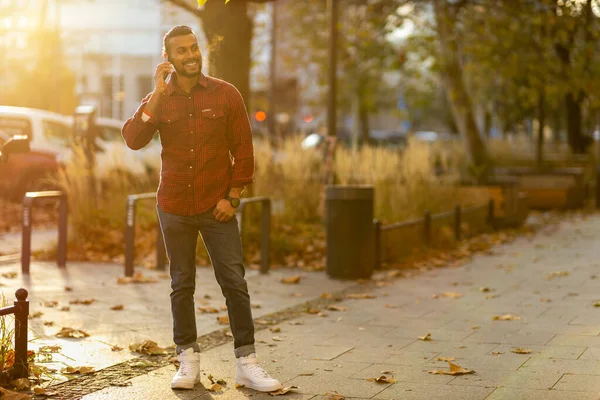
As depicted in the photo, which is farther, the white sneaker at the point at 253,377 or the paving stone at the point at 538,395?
the white sneaker at the point at 253,377

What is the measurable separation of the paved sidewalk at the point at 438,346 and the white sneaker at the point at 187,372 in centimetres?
6

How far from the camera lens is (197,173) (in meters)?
5.86

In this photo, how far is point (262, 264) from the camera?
36.9 ft

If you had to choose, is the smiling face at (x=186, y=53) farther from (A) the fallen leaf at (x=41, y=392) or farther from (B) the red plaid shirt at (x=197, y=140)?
(A) the fallen leaf at (x=41, y=392)

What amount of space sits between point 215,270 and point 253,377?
23.8 inches

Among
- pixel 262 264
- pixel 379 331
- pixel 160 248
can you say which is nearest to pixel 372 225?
pixel 262 264

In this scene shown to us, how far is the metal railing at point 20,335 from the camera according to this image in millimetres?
5820

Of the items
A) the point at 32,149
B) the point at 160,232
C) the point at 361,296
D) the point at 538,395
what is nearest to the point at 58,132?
the point at 32,149

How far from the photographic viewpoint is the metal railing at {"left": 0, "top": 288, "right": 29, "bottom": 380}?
5820 millimetres

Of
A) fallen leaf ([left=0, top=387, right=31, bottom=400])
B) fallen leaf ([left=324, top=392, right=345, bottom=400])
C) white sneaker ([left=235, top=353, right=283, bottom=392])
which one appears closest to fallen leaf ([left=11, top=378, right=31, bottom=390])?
fallen leaf ([left=0, top=387, right=31, bottom=400])

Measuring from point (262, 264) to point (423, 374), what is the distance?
5117mm

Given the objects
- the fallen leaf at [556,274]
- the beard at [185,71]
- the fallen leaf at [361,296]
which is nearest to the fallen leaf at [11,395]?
the beard at [185,71]

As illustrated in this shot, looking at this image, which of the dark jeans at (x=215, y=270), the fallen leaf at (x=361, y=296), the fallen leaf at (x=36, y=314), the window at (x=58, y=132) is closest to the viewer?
the dark jeans at (x=215, y=270)

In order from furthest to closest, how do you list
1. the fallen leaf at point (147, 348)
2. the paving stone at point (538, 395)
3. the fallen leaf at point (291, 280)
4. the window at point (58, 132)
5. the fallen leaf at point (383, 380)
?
the window at point (58, 132)
the fallen leaf at point (291, 280)
the fallen leaf at point (147, 348)
the fallen leaf at point (383, 380)
the paving stone at point (538, 395)
